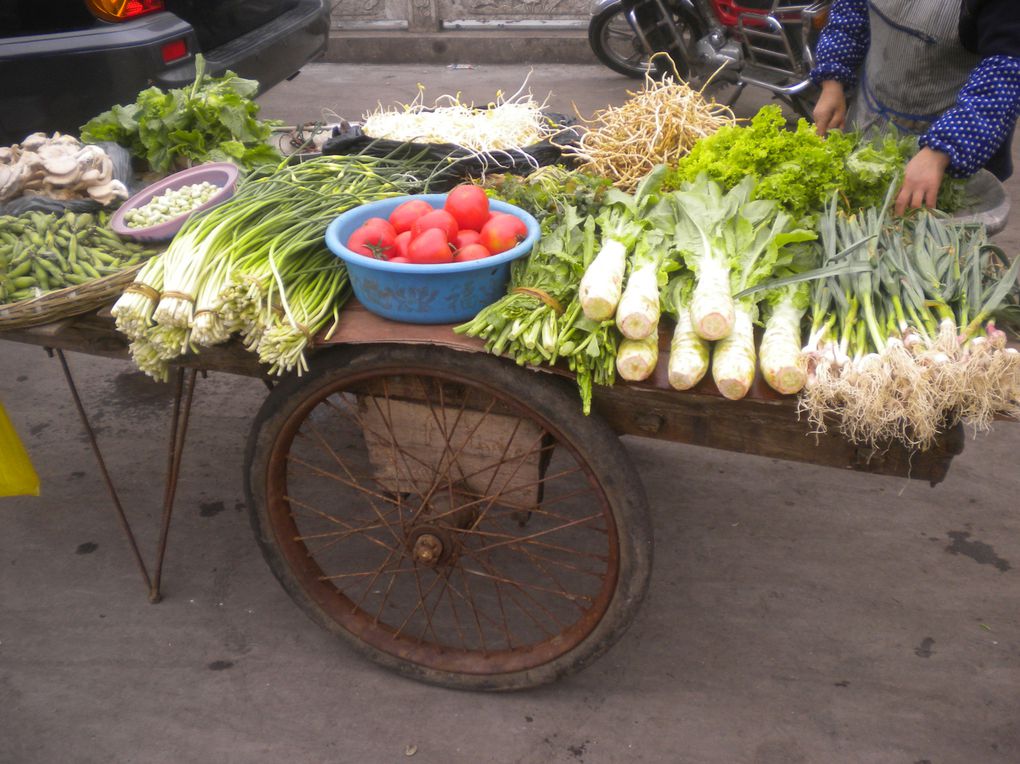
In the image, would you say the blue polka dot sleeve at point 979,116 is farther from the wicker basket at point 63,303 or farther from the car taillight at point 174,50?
the car taillight at point 174,50

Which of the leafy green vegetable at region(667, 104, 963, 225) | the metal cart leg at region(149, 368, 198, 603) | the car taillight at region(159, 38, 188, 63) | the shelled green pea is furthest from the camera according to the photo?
the car taillight at region(159, 38, 188, 63)

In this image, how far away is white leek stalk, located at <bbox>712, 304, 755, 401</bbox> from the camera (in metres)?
1.65

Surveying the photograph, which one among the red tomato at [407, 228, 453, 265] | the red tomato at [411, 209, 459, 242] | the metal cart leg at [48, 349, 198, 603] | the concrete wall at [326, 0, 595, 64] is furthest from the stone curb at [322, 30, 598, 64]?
the red tomato at [407, 228, 453, 265]

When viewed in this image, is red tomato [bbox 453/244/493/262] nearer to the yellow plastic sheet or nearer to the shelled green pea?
the shelled green pea

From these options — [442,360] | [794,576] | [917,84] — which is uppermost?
[917,84]


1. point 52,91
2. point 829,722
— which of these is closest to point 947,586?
point 829,722

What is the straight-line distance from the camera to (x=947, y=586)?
278 cm

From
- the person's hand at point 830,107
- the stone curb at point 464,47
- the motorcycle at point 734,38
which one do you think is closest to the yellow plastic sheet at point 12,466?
the person's hand at point 830,107

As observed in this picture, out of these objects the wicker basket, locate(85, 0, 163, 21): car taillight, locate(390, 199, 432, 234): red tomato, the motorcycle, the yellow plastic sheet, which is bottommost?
the yellow plastic sheet

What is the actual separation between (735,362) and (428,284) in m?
0.69

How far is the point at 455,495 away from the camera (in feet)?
7.62

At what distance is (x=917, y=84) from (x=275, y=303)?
2.20m

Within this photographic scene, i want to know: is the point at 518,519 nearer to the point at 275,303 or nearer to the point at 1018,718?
the point at 275,303

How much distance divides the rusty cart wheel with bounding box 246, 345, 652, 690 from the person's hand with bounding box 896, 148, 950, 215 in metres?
1.17
